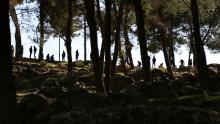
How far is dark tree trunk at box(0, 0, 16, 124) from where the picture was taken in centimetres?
1425

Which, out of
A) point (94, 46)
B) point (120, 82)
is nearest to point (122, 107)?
point (94, 46)

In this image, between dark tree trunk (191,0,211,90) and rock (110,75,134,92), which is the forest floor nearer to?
A: dark tree trunk (191,0,211,90)

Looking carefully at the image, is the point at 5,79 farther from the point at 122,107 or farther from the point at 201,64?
the point at 201,64

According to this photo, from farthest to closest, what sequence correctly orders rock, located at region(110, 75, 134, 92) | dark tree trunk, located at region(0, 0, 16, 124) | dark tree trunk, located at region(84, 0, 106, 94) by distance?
rock, located at region(110, 75, 134, 92)
dark tree trunk, located at region(84, 0, 106, 94)
dark tree trunk, located at region(0, 0, 16, 124)

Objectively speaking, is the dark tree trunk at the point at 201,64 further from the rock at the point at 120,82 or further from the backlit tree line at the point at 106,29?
the rock at the point at 120,82

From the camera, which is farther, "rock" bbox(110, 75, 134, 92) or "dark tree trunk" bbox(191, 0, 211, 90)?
"rock" bbox(110, 75, 134, 92)

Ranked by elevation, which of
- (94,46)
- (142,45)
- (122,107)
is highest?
(142,45)

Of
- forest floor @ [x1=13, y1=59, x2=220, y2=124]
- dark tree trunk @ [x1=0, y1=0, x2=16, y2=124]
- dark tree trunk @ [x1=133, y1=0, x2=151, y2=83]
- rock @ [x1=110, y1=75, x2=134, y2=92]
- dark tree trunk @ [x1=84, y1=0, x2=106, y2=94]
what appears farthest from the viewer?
rock @ [x1=110, y1=75, x2=134, y2=92]

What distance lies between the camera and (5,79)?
46.9 feet

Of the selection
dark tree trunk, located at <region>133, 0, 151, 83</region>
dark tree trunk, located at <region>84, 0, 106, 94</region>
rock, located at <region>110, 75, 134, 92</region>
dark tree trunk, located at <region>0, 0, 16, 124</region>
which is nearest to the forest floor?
Result: dark tree trunk, located at <region>0, 0, 16, 124</region>

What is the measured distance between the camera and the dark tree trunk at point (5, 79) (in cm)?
1425

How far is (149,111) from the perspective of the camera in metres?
18.3

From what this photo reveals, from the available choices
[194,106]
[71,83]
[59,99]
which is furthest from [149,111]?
[71,83]

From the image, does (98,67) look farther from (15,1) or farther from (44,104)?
(15,1)
